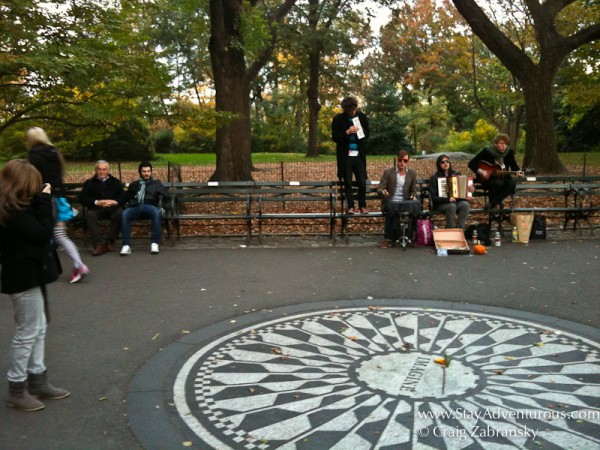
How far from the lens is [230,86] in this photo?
1540cm

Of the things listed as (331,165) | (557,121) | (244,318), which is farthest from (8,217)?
(557,121)

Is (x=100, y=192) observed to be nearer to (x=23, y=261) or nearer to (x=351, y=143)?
(x=351, y=143)

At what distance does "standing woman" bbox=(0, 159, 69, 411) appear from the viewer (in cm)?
439

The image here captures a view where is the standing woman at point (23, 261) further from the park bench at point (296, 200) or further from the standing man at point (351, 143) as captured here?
the standing man at point (351, 143)

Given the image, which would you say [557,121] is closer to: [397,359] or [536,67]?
[536,67]

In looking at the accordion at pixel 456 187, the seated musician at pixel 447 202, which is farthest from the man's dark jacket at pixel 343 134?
the accordion at pixel 456 187

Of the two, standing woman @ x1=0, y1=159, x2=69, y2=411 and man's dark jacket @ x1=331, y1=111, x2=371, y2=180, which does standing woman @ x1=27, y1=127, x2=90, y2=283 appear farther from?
man's dark jacket @ x1=331, y1=111, x2=371, y2=180

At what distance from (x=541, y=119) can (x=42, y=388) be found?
626 inches

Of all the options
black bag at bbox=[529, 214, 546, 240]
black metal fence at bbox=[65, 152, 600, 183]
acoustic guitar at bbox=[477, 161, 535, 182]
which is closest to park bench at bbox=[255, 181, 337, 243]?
black metal fence at bbox=[65, 152, 600, 183]

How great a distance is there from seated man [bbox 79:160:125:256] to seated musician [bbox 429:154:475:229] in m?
5.47

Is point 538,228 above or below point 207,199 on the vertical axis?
below

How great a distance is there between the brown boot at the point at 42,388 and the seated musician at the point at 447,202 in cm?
759

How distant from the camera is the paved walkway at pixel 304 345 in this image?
163 inches

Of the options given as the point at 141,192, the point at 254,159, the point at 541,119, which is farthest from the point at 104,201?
the point at 254,159
